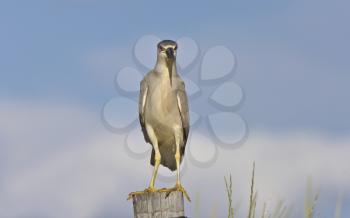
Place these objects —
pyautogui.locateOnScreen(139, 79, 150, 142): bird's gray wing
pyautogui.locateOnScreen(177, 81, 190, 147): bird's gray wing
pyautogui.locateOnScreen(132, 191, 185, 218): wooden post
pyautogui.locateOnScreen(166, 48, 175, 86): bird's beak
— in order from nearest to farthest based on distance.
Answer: pyautogui.locateOnScreen(132, 191, 185, 218): wooden post < pyautogui.locateOnScreen(166, 48, 175, 86): bird's beak < pyautogui.locateOnScreen(177, 81, 190, 147): bird's gray wing < pyautogui.locateOnScreen(139, 79, 150, 142): bird's gray wing

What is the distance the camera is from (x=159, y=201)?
18.7ft

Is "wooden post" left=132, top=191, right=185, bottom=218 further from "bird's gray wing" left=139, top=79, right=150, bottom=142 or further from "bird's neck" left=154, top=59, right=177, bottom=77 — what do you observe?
"bird's neck" left=154, top=59, right=177, bottom=77

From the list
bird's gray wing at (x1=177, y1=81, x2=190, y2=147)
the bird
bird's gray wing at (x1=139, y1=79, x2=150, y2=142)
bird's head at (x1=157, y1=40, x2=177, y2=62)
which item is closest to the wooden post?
the bird

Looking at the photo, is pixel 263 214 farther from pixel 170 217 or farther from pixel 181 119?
pixel 181 119

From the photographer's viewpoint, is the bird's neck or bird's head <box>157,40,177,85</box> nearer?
bird's head <box>157,40,177,85</box>

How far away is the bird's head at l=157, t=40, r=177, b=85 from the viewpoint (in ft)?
26.1

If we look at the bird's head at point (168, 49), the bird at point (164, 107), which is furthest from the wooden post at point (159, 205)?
the bird's head at point (168, 49)

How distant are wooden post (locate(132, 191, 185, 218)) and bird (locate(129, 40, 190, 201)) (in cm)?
207

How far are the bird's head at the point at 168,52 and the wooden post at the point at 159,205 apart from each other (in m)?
2.63

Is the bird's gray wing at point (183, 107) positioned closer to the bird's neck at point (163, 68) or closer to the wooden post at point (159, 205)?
the bird's neck at point (163, 68)

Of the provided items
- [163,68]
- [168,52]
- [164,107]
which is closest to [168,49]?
[168,52]

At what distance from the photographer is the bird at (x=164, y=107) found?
314 inches

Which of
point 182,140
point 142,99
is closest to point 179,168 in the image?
point 182,140

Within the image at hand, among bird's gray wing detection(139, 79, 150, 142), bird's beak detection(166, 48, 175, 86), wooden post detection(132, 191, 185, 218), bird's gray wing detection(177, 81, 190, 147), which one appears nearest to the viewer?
wooden post detection(132, 191, 185, 218)
